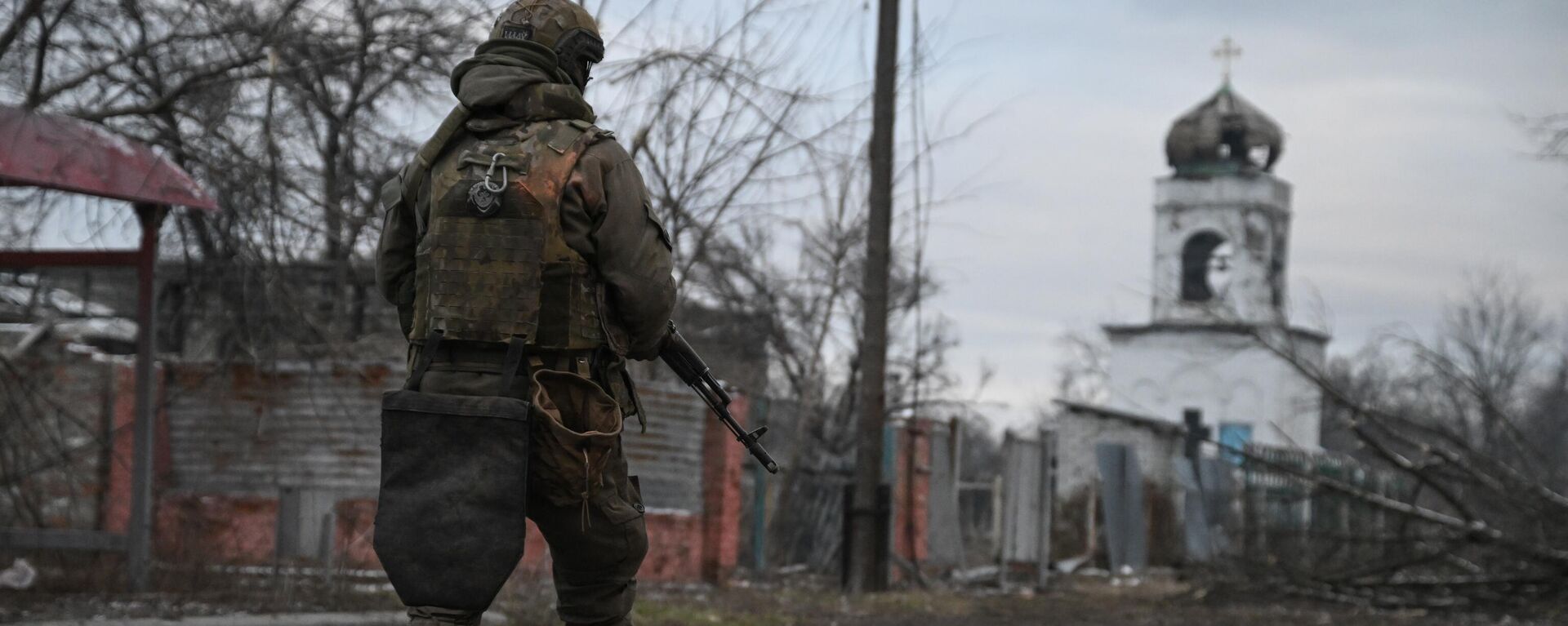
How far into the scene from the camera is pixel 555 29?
4.75 meters

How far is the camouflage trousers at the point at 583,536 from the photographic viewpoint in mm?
4559

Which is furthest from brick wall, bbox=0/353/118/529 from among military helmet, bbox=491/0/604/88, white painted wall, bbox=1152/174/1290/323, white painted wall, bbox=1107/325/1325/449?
white painted wall, bbox=1107/325/1325/449

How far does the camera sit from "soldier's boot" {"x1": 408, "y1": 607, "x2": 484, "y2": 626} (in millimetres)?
4480

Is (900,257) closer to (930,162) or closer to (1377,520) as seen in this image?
(930,162)

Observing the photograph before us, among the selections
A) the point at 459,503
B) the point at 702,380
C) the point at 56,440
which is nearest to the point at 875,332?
the point at 56,440

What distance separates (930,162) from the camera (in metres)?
15.4

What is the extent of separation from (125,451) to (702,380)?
7149 mm

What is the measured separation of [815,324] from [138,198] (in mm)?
11039

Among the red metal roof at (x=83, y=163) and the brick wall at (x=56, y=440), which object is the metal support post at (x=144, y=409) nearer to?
the red metal roof at (x=83, y=163)

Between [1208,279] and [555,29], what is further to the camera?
[1208,279]

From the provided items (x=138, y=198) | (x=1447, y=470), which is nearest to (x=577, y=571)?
(x=138, y=198)

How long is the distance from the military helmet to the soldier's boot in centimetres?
149

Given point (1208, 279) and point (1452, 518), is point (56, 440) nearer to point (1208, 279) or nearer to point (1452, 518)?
point (1452, 518)

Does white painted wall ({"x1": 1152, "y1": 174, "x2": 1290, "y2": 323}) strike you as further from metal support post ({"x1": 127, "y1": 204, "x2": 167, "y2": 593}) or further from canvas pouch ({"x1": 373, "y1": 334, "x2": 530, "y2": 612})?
canvas pouch ({"x1": 373, "y1": 334, "x2": 530, "y2": 612})
